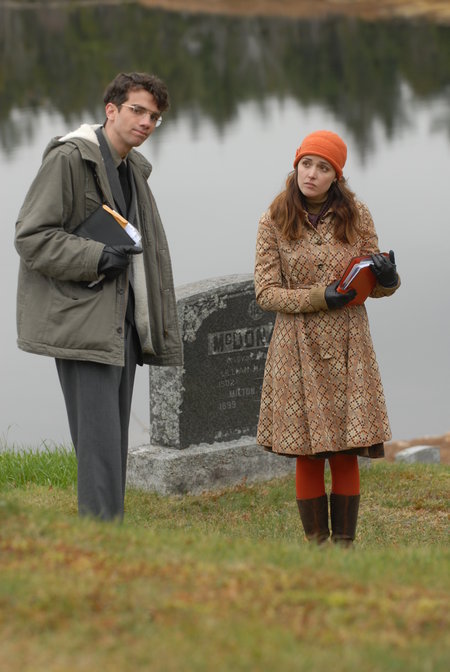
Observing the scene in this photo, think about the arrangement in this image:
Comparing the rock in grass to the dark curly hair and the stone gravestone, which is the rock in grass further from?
the dark curly hair

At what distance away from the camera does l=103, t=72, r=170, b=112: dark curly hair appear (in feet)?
16.2

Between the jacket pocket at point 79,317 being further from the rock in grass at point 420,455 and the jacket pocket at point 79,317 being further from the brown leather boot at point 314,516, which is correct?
the rock in grass at point 420,455

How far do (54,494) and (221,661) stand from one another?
483 cm

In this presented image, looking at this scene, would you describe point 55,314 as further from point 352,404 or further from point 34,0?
point 34,0

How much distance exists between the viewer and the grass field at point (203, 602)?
3020 mm

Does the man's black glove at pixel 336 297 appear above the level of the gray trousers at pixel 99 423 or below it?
above

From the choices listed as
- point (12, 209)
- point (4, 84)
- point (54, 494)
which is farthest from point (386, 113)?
point (54, 494)

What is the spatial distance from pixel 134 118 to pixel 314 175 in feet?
2.88

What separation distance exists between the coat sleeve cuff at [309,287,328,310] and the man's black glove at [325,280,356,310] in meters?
0.02

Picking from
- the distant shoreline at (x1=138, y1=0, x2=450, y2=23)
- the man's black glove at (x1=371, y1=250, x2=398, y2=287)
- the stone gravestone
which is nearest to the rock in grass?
the stone gravestone

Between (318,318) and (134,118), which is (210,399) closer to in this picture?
(318,318)

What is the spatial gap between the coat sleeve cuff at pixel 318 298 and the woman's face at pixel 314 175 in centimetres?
45

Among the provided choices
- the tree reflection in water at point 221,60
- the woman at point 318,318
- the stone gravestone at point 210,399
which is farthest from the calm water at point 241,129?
the woman at point 318,318

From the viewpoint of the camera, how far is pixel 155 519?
23.7 ft
